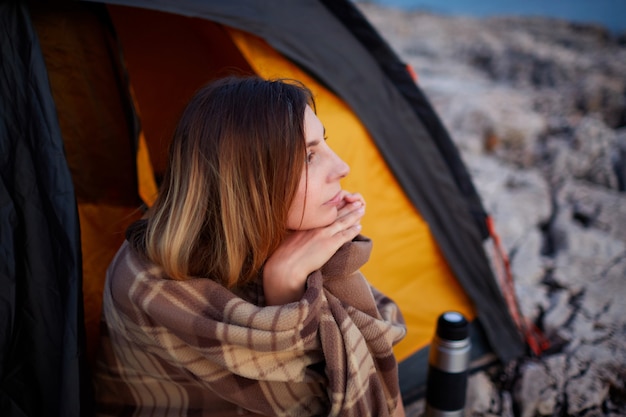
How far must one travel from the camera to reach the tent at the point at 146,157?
4.14 ft

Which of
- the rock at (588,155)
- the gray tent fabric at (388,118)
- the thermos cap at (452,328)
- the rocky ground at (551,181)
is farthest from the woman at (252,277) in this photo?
the rock at (588,155)

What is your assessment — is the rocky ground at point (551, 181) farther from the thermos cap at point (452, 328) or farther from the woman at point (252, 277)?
the woman at point (252, 277)

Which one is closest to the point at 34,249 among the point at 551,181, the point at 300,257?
the point at 300,257

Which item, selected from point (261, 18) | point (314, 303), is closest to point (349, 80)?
point (261, 18)

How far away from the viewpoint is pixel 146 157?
177 centimetres

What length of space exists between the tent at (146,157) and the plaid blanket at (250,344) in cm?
21

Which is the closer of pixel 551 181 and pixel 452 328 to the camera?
pixel 452 328

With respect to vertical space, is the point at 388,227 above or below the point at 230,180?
below

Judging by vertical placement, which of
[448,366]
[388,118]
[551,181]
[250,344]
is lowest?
[551,181]

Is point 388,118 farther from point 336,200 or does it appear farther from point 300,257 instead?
point 300,257

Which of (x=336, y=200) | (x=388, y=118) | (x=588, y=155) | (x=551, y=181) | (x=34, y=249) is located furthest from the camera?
(x=588, y=155)

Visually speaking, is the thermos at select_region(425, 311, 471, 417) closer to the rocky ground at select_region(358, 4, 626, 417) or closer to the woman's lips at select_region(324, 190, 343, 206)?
the rocky ground at select_region(358, 4, 626, 417)

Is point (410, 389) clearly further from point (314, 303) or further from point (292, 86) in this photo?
point (292, 86)

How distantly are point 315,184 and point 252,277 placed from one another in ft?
0.78
